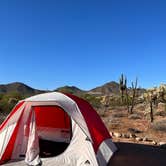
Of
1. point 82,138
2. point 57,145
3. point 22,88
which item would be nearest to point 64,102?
point 82,138

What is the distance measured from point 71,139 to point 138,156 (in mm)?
2029

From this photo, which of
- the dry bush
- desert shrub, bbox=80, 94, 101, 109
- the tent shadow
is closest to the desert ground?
the tent shadow

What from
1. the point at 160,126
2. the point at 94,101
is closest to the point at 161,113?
the point at 160,126

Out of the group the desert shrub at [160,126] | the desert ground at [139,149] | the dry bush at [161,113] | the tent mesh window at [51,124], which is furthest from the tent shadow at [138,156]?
the dry bush at [161,113]

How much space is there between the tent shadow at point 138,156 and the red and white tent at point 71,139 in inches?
14.5

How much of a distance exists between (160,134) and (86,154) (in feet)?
23.4

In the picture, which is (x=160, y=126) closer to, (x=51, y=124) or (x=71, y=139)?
(x=51, y=124)

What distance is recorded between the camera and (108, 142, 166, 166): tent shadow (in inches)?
308

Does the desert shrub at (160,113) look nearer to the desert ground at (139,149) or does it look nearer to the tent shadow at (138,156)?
the desert ground at (139,149)

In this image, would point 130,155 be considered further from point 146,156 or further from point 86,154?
point 86,154

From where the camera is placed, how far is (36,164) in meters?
7.21

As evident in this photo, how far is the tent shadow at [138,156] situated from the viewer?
25.7 feet

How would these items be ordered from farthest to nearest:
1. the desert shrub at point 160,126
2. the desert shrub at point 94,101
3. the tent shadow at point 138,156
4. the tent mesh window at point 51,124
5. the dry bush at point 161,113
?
1. the desert shrub at point 94,101
2. the dry bush at point 161,113
3. the desert shrub at point 160,126
4. the tent mesh window at point 51,124
5. the tent shadow at point 138,156

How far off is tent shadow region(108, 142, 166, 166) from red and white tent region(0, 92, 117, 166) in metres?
0.37
